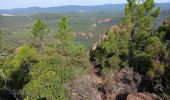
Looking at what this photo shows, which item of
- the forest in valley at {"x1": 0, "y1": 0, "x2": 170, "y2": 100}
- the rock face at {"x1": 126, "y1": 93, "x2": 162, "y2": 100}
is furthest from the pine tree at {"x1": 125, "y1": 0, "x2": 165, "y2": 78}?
the rock face at {"x1": 126, "y1": 93, "x2": 162, "y2": 100}

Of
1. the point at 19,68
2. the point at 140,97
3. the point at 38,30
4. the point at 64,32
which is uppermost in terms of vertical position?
the point at 64,32

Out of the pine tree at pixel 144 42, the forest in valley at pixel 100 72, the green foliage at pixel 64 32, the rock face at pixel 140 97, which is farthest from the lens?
the green foliage at pixel 64 32

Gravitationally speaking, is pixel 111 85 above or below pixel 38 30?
below

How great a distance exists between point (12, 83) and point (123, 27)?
3091 cm

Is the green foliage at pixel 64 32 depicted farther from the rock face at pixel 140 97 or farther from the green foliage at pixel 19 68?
the rock face at pixel 140 97

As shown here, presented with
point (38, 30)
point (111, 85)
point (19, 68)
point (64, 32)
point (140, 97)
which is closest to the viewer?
point (140, 97)

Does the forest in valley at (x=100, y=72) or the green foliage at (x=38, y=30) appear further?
the green foliage at (x=38, y=30)

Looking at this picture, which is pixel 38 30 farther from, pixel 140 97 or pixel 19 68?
pixel 140 97

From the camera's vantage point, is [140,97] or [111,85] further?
[111,85]

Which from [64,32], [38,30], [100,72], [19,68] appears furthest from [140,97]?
[38,30]

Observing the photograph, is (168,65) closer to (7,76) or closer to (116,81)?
(116,81)

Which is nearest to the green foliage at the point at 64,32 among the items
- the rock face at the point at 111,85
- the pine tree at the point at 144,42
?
the pine tree at the point at 144,42

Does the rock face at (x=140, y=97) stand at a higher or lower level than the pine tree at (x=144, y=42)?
lower

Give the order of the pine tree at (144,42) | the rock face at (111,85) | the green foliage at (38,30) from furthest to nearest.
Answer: the green foliage at (38,30)
the pine tree at (144,42)
the rock face at (111,85)
